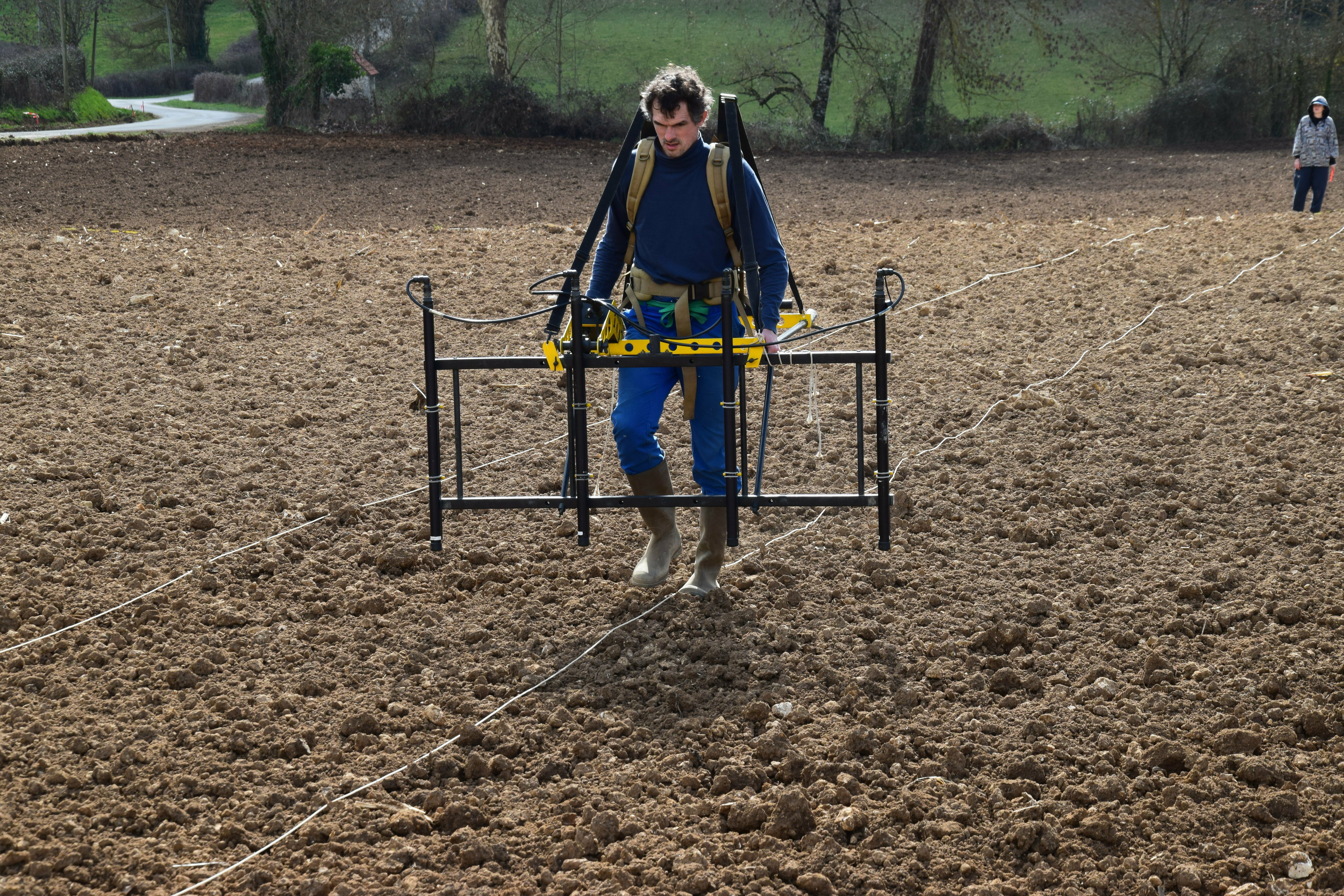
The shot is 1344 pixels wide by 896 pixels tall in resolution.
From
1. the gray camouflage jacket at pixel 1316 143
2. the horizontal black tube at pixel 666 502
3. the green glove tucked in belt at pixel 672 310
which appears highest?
the gray camouflage jacket at pixel 1316 143

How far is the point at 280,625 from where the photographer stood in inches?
193

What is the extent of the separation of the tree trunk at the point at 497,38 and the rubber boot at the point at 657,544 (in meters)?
19.4

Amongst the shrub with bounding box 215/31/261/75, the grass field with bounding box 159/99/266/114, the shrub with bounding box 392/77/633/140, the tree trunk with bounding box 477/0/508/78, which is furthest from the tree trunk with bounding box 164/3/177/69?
the shrub with bounding box 392/77/633/140

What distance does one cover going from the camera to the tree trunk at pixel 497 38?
2311 cm

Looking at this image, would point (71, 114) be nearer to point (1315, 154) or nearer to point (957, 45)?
point (957, 45)

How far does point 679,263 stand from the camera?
4.82 meters

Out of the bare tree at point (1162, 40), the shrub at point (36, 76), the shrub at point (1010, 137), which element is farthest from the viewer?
the bare tree at point (1162, 40)

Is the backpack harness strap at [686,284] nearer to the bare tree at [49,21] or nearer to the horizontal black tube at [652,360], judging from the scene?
the horizontal black tube at [652,360]

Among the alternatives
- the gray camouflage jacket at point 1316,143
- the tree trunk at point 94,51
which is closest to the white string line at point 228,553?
the gray camouflage jacket at point 1316,143

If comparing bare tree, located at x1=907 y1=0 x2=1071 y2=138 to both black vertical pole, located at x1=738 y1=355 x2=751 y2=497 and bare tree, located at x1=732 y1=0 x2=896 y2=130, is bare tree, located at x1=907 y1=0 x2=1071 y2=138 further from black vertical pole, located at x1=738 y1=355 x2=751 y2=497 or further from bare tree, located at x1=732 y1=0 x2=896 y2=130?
black vertical pole, located at x1=738 y1=355 x2=751 y2=497

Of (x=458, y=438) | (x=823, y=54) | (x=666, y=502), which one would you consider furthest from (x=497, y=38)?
(x=666, y=502)

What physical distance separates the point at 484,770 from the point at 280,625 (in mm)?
1400

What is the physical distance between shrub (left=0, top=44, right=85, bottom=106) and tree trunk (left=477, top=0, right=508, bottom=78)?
9510 mm

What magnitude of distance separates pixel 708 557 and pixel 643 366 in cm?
100
